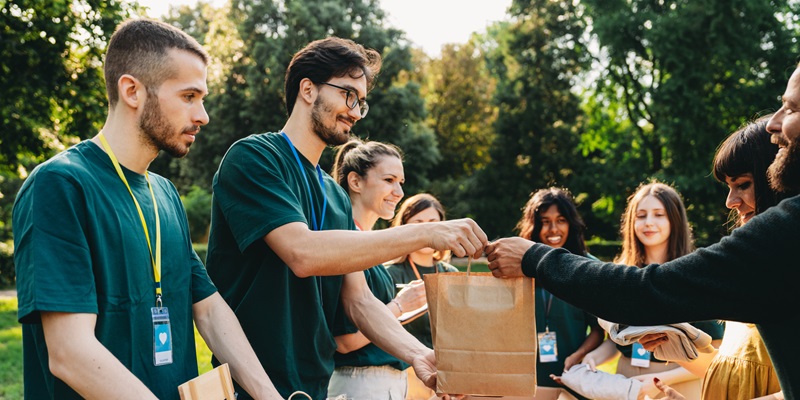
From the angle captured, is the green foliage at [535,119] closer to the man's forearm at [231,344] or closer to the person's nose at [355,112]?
the person's nose at [355,112]

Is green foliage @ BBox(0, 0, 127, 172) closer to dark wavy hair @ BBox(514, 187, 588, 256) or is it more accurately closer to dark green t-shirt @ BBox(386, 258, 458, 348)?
dark green t-shirt @ BBox(386, 258, 458, 348)

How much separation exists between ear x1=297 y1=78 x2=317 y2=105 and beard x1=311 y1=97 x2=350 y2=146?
0.03 metres

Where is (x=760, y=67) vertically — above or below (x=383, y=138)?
above

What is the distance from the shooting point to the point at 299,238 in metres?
2.71

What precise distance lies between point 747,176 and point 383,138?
23099 mm

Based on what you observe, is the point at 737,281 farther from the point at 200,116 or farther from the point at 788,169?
the point at 200,116

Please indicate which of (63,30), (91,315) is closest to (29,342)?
(91,315)

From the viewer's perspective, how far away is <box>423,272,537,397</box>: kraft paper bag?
2.78 m

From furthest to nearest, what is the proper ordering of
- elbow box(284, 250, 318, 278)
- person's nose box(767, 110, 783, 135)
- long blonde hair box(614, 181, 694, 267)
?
long blonde hair box(614, 181, 694, 267)
elbow box(284, 250, 318, 278)
person's nose box(767, 110, 783, 135)

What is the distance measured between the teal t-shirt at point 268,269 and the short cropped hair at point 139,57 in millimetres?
524

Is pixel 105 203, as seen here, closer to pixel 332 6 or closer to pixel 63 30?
pixel 63 30

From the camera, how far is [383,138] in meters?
26.0

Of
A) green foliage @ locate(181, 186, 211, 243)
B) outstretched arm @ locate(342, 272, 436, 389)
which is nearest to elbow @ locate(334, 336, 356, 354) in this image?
outstretched arm @ locate(342, 272, 436, 389)

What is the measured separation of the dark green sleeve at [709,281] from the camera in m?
2.16
